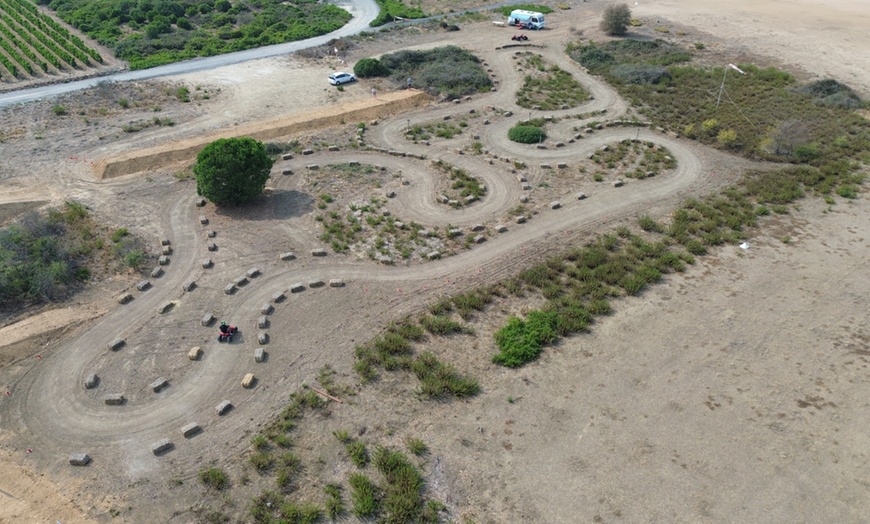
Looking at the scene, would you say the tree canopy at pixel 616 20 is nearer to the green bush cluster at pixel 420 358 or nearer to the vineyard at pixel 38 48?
the green bush cluster at pixel 420 358

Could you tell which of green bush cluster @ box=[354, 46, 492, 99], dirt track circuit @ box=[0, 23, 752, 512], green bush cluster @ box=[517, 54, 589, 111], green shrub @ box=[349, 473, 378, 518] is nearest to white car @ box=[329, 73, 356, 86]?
green bush cluster @ box=[354, 46, 492, 99]

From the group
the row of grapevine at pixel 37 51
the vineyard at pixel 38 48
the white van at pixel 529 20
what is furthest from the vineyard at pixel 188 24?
the white van at pixel 529 20

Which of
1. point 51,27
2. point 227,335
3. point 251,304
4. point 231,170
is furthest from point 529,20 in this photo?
point 227,335

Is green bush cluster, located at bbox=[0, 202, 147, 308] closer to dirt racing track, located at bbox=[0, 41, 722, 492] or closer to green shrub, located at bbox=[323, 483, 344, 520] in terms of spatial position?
dirt racing track, located at bbox=[0, 41, 722, 492]

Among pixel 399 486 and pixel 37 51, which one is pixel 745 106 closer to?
pixel 399 486

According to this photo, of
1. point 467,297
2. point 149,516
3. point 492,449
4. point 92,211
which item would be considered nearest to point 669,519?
point 492,449

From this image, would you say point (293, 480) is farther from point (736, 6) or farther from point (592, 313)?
point (736, 6)
